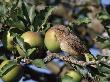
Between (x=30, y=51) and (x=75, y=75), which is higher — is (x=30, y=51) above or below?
above

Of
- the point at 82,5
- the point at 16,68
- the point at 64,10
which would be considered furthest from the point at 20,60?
the point at 64,10

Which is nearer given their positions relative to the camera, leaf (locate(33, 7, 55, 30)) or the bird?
the bird

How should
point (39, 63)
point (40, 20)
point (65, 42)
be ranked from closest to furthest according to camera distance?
point (39, 63)
point (65, 42)
point (40, 20)

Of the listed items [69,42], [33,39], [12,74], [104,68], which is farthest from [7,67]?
[104,68]

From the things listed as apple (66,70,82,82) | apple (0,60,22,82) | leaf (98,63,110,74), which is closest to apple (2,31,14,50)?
apple (0,60,22,82)

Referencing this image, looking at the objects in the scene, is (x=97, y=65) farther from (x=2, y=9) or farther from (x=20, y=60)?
(x=2, y=9)

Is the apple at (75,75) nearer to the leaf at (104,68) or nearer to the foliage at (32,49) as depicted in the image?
the foliage at (32,49)

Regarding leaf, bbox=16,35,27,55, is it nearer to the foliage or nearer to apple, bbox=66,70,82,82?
the foliage

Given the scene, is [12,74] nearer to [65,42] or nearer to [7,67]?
[7,67]
